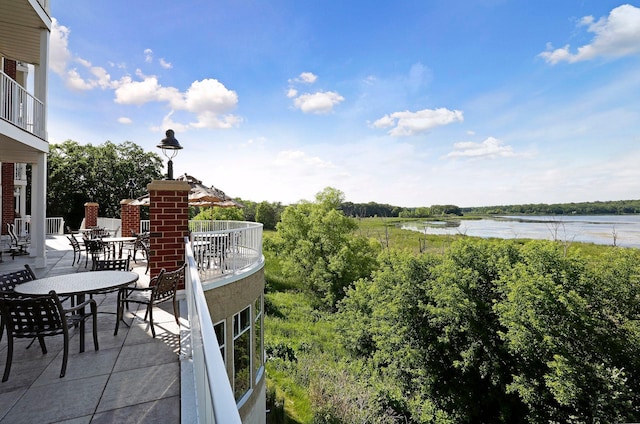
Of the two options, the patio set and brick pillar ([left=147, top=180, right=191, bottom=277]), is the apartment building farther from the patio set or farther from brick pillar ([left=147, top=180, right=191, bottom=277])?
the patio set

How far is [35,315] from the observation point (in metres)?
2.87

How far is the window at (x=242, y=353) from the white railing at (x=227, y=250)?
37.1 inches

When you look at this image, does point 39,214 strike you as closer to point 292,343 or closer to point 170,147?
point 170,147

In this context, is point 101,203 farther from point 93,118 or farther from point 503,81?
point 503,81

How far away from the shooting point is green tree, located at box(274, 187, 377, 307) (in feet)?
76.9

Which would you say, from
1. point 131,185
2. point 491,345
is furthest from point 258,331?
point 131,185

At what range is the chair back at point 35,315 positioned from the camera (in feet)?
9.14

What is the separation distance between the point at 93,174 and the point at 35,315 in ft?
100.0

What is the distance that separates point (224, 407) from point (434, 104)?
21059mm

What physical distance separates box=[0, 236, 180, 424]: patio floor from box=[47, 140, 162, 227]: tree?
28487mm

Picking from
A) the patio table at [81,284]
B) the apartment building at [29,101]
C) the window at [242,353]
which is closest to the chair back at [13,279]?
the patio table at [81,284]

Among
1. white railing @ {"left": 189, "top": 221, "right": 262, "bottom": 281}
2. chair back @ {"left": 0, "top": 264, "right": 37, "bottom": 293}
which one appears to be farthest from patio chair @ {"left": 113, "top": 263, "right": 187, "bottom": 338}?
chair back @ {"left": 0, "top": 264, "right": 37, "bottom": 293}

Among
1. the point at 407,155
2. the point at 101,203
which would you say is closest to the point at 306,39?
the point at 407,155

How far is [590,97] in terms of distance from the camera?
12.4 m
